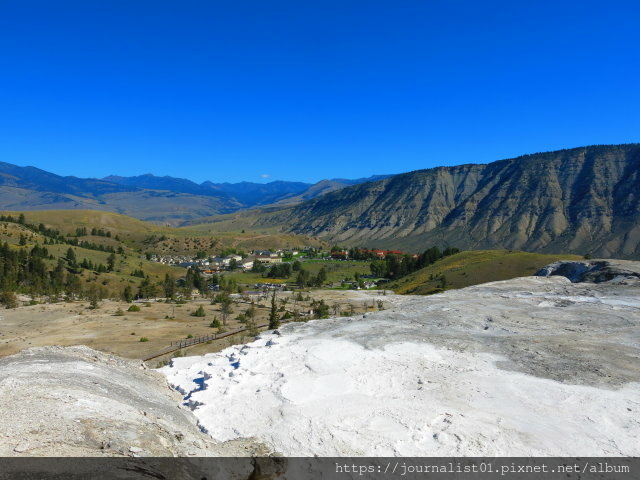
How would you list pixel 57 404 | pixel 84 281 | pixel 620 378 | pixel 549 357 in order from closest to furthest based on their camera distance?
1. pixel 57 404
2. pixel 620 378
3. pixel 549 357
4. pixel 84 281

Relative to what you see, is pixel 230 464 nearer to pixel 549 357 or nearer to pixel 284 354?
pixel 284 354

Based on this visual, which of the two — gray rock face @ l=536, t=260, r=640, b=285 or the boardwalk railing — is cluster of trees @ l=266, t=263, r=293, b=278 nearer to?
gray rock face @ l=536, t=260, r=640, b=285

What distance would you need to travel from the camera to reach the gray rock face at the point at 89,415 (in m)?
13.7

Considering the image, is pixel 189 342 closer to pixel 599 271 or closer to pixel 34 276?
pixel 599 271

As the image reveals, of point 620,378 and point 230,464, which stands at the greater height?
point 620,378

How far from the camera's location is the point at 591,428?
682 inches

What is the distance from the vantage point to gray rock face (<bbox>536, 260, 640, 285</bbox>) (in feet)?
199

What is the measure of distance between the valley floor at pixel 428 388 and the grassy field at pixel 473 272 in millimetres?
56456

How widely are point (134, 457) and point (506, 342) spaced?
25.2m

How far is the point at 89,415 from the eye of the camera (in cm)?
1617

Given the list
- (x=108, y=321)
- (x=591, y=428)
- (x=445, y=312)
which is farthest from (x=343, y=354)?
(x=108, y=321)

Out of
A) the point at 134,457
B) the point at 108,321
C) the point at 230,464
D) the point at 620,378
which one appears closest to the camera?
the point at 134,457

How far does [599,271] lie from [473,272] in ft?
102

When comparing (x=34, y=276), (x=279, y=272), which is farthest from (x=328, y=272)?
(x=34, y=276)
